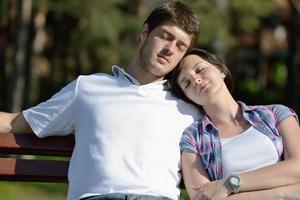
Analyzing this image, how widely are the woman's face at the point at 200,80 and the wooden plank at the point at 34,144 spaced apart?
688mm

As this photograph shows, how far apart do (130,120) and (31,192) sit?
25.3 feet

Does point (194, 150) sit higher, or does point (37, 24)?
point (194, 150)

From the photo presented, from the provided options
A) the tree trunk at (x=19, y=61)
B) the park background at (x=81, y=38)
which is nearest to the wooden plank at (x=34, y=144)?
the park background at (x=81, y=38)

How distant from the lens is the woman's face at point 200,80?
14.2ft

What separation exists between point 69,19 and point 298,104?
25.0 ft

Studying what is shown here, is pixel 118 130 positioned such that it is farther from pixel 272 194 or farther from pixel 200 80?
pixel 272 194

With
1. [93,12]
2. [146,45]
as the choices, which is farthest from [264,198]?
[93,12]

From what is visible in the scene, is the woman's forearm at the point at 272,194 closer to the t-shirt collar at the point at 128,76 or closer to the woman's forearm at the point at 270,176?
the woman's forearm at the point at 270,176

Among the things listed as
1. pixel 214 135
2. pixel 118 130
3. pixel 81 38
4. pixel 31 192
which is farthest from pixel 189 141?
pixel 81 38

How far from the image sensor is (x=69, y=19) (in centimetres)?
2689

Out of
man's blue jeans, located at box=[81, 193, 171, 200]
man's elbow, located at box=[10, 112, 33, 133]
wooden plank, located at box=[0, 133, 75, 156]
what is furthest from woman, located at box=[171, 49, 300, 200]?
man's elbow, located at box=[10, 112, 33, 133]

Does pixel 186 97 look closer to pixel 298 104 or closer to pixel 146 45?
pixel 146 45

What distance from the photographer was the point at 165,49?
441 cm

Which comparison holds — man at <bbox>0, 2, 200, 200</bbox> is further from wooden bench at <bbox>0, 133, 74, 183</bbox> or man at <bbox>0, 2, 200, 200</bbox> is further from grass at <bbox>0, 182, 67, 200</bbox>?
grass at <bbox>0, 182, 67, 200</bbox>
